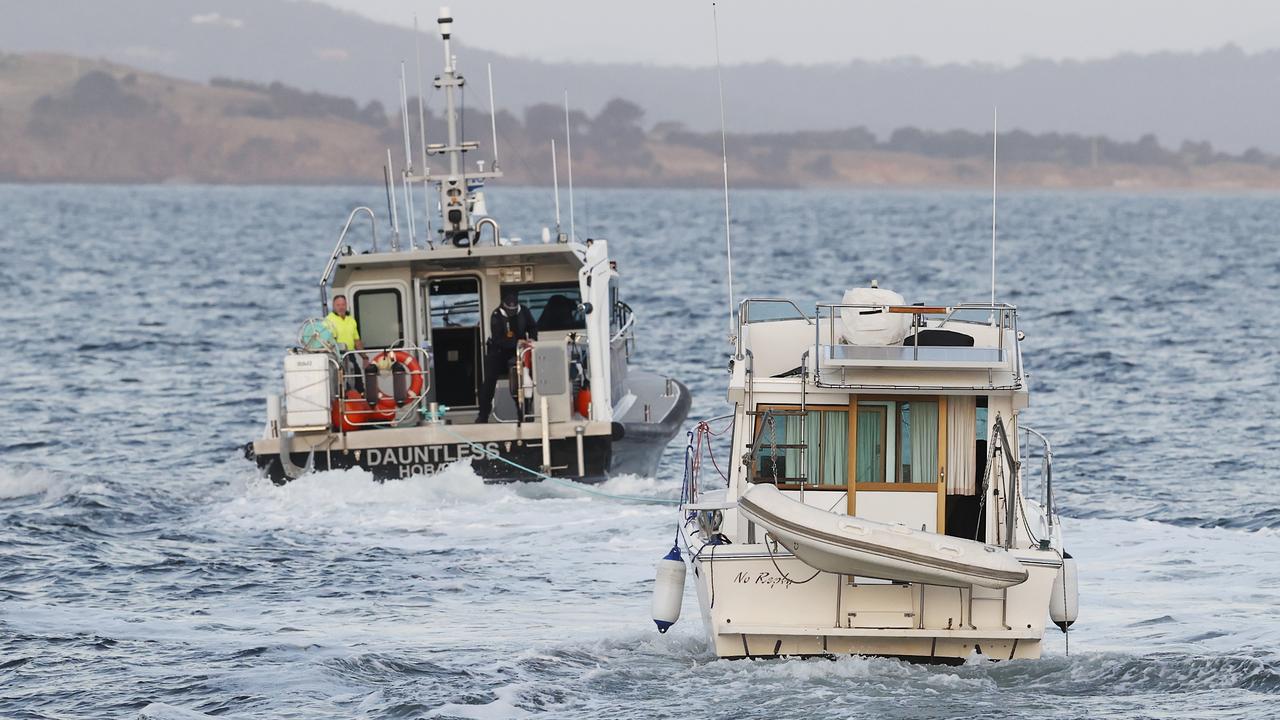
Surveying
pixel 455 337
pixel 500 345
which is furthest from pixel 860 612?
pixel 455 337

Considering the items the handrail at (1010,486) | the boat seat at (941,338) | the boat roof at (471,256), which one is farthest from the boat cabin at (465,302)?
the handrail at (1010,486)

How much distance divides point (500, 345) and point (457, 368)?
4.99ft

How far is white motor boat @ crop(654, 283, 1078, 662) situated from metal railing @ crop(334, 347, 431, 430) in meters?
6.94

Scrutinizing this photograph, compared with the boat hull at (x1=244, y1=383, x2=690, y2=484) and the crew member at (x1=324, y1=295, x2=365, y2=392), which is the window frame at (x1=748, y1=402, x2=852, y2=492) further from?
the crew member at (x1=324, y1=295, x2=365, y2=392)

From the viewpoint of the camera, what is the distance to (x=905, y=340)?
12.2 meters

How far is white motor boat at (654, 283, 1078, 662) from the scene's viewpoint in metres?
10.9

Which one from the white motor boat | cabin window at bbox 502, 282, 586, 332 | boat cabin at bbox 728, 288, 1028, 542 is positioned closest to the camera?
the white motor boat

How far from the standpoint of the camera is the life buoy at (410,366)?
18688 mm

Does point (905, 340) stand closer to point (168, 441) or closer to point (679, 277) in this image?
point (168, 441)

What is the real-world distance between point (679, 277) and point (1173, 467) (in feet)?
118

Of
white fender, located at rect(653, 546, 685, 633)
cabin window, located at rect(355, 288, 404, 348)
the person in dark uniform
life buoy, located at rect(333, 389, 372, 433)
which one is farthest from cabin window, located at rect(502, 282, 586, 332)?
white fender, located at rect(653, 546, 685, 633)

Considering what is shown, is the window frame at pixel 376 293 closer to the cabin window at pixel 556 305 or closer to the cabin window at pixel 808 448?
the cabin window at pixel 556 305

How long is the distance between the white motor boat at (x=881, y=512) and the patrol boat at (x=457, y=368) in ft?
19.9

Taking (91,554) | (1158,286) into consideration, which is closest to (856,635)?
(91,554)
